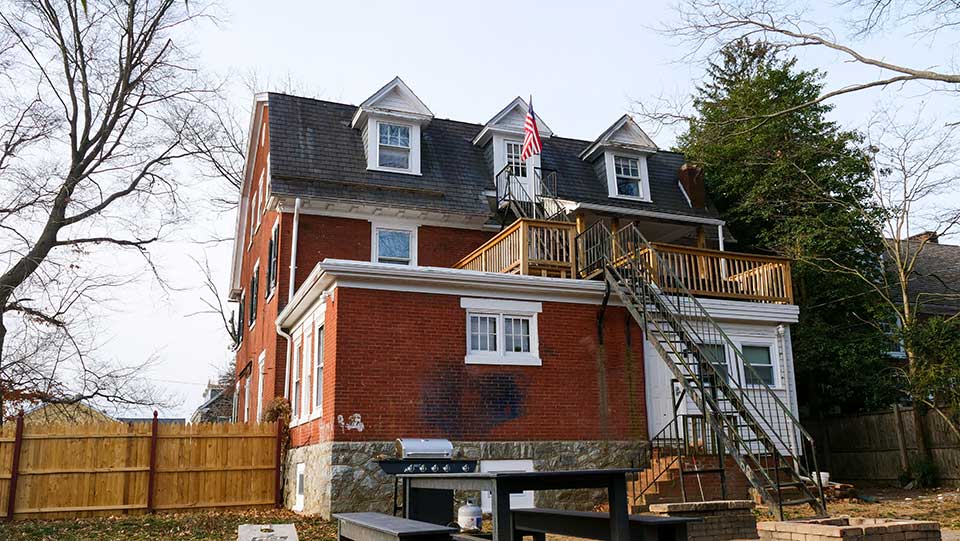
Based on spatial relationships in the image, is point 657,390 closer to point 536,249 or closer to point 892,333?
point 536,249

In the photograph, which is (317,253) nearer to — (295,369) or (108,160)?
(295,369)

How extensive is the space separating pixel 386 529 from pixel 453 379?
7860 mm

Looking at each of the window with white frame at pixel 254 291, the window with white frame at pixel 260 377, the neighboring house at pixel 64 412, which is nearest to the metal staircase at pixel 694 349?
the window with white frame at pixel 260 377

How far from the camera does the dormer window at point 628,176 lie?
2188cm

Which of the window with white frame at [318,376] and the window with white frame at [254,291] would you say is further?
the window with white frame at [254,291]

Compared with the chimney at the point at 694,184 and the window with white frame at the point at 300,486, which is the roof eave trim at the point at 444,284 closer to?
the window with white frame at the point at 300,486

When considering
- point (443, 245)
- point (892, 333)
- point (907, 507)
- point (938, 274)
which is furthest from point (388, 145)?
point (938, 274)

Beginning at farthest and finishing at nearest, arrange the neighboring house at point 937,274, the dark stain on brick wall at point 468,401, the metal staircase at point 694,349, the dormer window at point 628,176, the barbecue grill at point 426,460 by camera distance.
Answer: the neighboring house at point 937,274, the dormer window at point 628,176, the dark stain on brick wall at point 468,401, the metal staircase at point 694,349, the barbecue grill at point 426,460

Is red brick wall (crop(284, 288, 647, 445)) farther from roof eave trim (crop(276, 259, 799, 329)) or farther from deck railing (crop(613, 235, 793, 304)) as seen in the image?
deck railing (crop(613, 235, 793, 304))

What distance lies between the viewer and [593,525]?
20.7 feet

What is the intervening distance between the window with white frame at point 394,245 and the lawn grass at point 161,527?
6.49m

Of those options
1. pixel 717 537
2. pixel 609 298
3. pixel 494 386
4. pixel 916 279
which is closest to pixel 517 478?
pixel 717 537

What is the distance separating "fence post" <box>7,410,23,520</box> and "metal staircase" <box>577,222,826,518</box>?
1102 cm

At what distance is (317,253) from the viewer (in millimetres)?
18375
